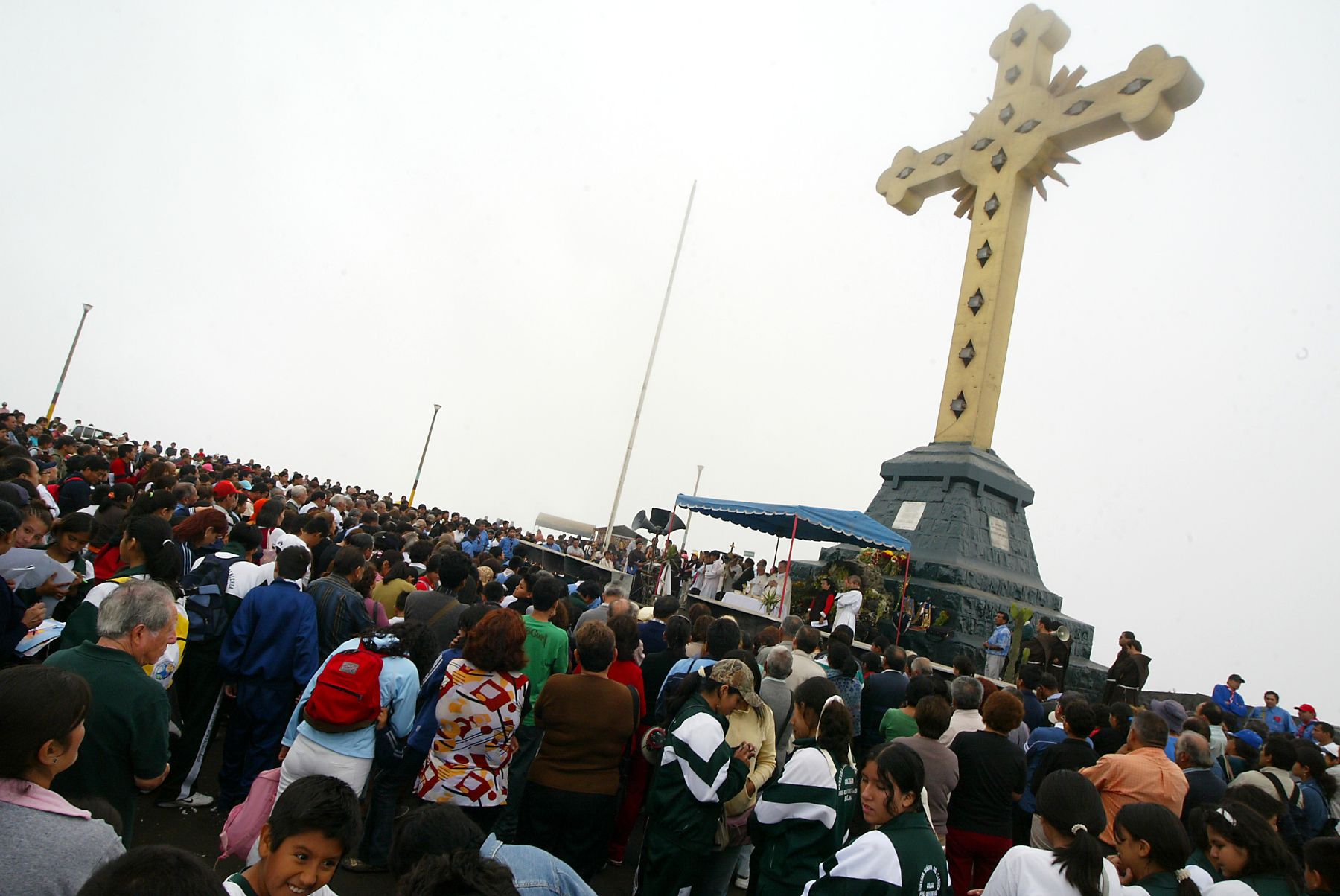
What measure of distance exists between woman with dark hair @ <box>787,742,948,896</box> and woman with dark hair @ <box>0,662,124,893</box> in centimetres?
248

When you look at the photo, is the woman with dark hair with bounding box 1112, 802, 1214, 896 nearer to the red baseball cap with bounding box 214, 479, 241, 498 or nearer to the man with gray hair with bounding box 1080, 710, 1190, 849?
the man with gray hair with bounding box 1080, 710, 1190, 849

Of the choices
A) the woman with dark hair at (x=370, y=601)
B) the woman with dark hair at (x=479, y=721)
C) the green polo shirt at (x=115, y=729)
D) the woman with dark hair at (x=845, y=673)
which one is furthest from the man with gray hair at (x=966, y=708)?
the green polo shirt at (x=115, y=729)

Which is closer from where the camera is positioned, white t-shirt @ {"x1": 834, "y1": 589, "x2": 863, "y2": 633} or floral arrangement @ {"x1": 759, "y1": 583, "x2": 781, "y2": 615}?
white t-shirt @ {"x1": 834, "y1": 589, "x2": 863, "y2": 633}

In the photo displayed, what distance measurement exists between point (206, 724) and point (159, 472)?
14.7 ft

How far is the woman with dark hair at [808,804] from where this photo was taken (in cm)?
378

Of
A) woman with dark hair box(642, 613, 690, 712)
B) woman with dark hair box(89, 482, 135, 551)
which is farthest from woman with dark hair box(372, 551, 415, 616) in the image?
woman with dark hair box(642, 613, 690, 712)

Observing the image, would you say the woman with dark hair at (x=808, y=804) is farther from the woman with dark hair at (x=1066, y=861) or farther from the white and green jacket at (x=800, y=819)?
the woman with dark hair at (x=1066, y=861)

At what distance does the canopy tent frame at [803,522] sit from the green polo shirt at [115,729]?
9.14 metres

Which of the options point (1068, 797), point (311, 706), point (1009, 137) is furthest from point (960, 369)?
point (311, 706)

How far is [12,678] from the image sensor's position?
220 centimetres

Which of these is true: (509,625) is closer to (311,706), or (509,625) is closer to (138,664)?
(311,706)

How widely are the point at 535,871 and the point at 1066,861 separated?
194cm

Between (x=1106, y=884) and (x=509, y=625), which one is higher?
(x=509, y=625)

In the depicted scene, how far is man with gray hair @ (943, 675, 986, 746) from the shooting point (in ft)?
18.0
